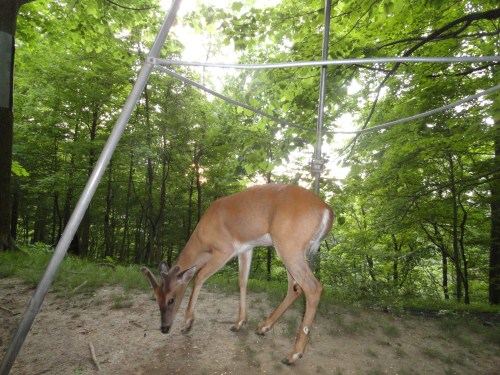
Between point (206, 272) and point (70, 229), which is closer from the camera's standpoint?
point (70, 229)

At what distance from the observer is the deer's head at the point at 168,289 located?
3762mm

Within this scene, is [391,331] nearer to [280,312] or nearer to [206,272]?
[280,312]

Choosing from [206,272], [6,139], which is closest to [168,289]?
[206,272]

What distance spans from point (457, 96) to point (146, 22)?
27.3 feet

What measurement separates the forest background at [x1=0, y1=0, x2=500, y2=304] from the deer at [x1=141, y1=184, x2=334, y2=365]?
3.12 ft

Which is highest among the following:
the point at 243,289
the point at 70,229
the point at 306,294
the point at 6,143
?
the point at 6,143

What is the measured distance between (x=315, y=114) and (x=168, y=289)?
4.29 m

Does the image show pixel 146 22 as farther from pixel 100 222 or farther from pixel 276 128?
pixel 100 222

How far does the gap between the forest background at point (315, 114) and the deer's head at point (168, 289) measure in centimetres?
206

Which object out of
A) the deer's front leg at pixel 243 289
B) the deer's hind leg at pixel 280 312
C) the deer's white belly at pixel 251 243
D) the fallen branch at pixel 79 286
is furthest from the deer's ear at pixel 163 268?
the fallen branch at pixel 79 286

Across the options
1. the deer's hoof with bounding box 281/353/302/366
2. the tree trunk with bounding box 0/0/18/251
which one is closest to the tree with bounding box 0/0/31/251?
the tree trunk with bounding box 0/0/18/251

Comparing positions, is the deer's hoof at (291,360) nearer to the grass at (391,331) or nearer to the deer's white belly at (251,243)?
the deer's white belly at (251,243)

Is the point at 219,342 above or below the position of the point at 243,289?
below

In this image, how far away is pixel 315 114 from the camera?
231 inches
